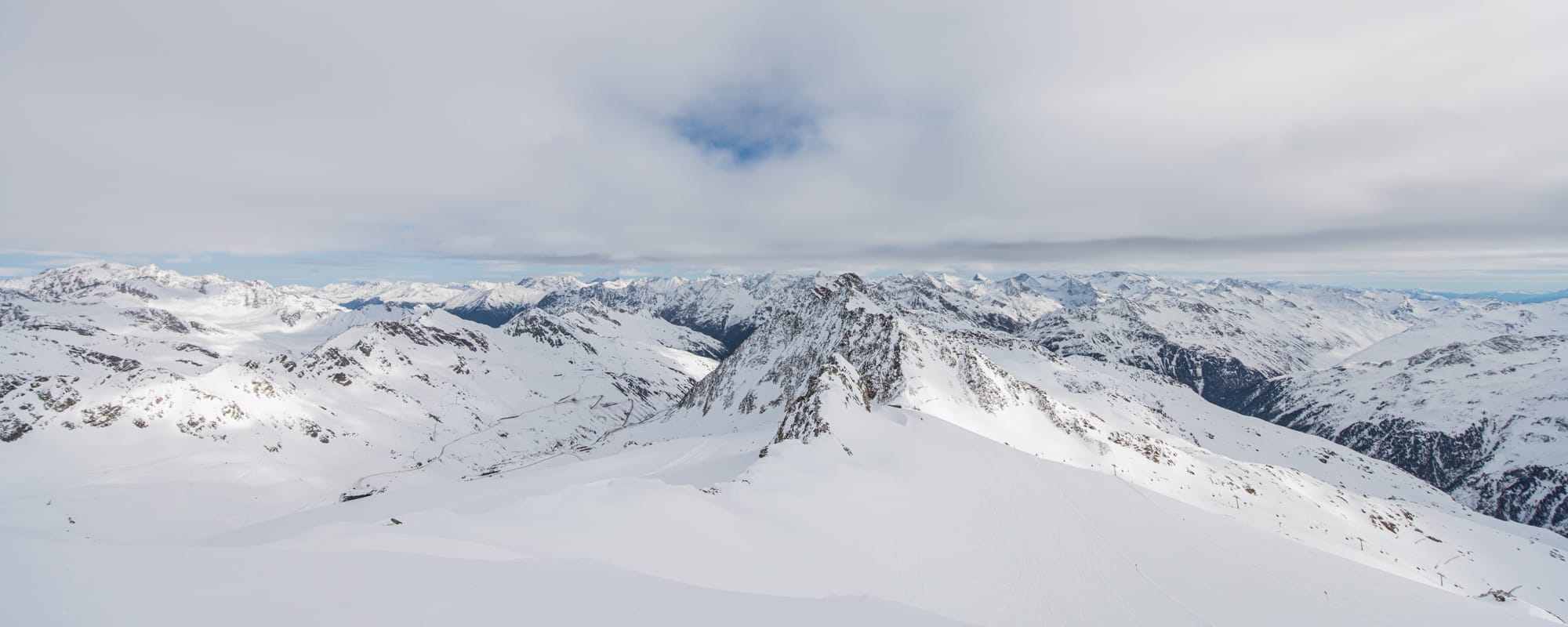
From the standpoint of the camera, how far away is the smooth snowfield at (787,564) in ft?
25.6

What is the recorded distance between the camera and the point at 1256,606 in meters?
15.3

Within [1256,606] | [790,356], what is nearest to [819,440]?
[1256,606]

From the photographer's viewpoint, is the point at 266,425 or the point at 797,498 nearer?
the point at 797,498

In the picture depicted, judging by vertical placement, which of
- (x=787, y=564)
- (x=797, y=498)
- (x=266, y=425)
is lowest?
(x=266, y=425)

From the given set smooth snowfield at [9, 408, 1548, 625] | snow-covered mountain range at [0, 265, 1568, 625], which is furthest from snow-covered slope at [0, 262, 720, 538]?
smooth snowfield at [9, 408, 1548, 625]

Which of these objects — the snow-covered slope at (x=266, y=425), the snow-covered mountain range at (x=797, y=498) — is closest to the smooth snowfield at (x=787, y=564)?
the snow-covered mountain range at (x=797, y=498)

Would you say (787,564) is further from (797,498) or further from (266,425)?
(266,425)

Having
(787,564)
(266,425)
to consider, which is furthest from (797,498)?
(266,425)

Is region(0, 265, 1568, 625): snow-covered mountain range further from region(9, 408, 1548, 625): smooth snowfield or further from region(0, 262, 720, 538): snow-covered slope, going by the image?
region(0, 262, 720, 538): snow-covered slope

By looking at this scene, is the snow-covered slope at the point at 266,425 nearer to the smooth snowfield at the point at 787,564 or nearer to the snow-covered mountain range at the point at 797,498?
the snow-covered mountain range at the point at 797,498

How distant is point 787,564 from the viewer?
14703 mm

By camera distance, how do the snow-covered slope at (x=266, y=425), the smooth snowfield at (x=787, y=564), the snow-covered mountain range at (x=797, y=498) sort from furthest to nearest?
1. the snow-covered slope at (x=266, y=425)
2. the snow-covered mountain range at (x=797, y=498)
3. the smooth snowfield at (x=787, y=564)

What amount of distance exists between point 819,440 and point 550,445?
149 metres

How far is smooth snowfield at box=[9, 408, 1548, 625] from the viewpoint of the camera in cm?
781
